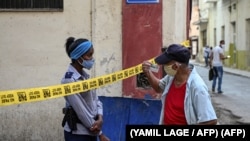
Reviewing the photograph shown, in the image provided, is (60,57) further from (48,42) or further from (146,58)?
(146,58)

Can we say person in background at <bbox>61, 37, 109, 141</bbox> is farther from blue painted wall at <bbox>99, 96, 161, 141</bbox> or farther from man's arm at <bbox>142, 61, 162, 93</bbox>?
blue painted wall at <bbox>99, 96, 161, 141</bbox>

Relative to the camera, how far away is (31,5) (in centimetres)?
710

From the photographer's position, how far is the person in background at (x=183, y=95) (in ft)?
12.1

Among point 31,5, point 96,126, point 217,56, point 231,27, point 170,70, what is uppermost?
point 231,27

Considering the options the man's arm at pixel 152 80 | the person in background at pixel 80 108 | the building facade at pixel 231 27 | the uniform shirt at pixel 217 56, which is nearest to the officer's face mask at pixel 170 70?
the man's arm at pixel 152 80

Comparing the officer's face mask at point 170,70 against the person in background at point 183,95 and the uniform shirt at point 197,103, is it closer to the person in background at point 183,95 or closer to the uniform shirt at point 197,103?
the person in background at point 183,95

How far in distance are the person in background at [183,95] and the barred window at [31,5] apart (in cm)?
351

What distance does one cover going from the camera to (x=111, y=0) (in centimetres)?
702

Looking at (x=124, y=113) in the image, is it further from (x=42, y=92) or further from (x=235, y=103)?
(x=235, y=103)

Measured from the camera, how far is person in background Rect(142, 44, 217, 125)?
12.1ft

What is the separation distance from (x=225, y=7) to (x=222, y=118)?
83.8ft

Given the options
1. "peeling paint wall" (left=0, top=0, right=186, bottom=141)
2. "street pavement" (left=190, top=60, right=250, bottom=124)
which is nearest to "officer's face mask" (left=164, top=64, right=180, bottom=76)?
"peeling paint wall" (left=0, top=0, right=186, bottom=141)

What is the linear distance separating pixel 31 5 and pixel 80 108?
346cm

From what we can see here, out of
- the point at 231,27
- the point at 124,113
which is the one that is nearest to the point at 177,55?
the point at 124,113
